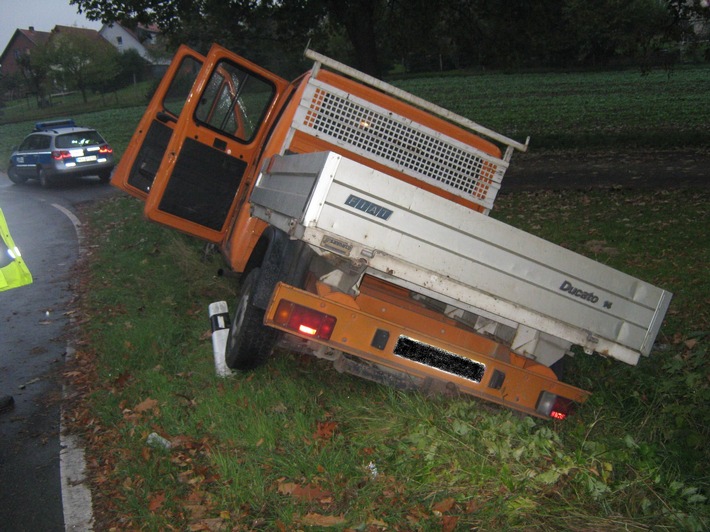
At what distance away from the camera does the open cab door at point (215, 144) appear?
25.7 feet

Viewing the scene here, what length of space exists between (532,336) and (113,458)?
114 inches

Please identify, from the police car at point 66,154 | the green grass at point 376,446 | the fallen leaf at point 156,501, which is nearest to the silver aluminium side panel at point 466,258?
the green grass at point 376,446

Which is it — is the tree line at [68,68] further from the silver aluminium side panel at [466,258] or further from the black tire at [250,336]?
the silver aluminium side panel at [466,258]

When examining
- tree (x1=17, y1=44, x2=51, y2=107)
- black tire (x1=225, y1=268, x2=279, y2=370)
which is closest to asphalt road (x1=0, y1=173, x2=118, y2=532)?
black tire (x1=225, y1=268, x2=279, y2=370)

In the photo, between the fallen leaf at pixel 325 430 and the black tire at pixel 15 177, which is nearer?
the fallen leaf at pixel 325 430

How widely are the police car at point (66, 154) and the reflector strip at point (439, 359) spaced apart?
1765cm

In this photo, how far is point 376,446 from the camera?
4.57 metres

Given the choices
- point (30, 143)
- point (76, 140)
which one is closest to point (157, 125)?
point (76, 140)

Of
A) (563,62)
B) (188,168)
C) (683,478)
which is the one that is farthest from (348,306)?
(563,62)

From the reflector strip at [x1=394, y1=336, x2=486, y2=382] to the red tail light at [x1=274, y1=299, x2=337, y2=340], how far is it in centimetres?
47

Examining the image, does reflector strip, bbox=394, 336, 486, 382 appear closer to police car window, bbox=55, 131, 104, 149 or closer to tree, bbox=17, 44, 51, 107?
police car window, bbox=55, 131, 104, 149

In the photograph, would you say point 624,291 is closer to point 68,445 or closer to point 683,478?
point 683,478

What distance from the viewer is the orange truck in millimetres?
4211

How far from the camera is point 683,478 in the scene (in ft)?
13.7
